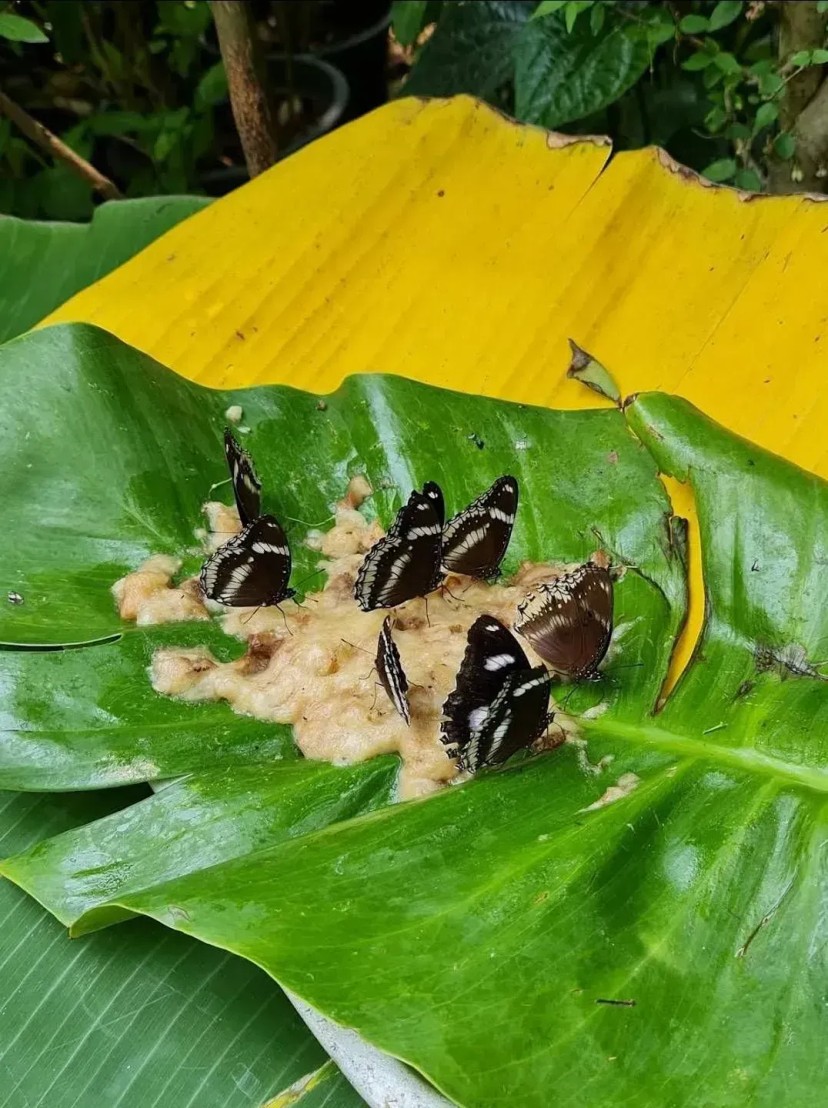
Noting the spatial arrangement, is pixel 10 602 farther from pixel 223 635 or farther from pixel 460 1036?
pixel 460 1036

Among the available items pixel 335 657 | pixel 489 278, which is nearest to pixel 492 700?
pixel 335 657

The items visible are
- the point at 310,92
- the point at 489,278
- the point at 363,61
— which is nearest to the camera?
the point at 489,278

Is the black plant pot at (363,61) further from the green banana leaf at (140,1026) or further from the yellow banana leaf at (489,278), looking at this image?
the green banana leaf at (140,1026)

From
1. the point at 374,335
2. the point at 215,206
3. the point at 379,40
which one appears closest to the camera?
the point at 374,335

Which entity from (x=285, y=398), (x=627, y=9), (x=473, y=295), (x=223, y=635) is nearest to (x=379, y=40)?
(x=627, y=9)

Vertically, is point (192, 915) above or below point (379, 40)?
below

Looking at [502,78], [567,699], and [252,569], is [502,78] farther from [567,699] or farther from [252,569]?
[567,699]

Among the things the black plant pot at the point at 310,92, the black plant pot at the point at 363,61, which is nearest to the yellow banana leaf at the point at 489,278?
the black plant pot at the point at 310,92
